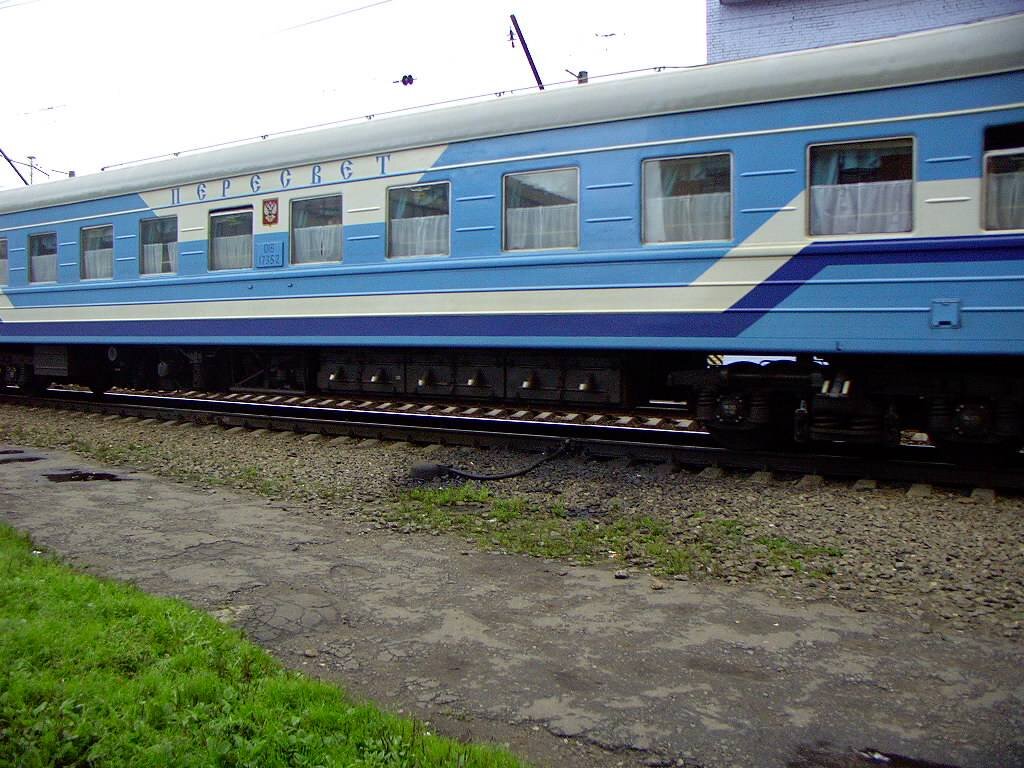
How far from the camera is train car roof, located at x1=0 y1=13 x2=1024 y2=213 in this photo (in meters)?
6.59

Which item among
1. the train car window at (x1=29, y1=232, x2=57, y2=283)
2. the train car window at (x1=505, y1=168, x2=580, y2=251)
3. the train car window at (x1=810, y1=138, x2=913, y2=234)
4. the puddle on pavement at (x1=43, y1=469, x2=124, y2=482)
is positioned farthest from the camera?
the train car window at (x1=29, y1=232, x2=57, y2=283)

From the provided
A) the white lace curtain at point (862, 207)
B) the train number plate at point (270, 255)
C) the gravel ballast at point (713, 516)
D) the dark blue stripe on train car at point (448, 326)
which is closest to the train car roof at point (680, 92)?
the white lace curtain at point (862, 207)

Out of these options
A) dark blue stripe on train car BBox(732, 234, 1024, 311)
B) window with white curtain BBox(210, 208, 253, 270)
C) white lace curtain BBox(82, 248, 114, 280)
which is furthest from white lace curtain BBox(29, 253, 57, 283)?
dark blue stripe on train car BBox(732, 234, 1024, 311)

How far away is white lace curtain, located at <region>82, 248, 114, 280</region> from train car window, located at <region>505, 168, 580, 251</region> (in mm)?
6788

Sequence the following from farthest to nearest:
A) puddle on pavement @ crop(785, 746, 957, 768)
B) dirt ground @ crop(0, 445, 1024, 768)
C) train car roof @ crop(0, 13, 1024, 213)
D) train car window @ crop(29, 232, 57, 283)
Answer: train car window @ crop(29, 232, 57, 283) → train car roof @ crop(0, 13, 1024, 213) → dirt ground @ crop(0, 445, 1024, 768) → puddle on pavement @ crop(785, 746, 957, 768)

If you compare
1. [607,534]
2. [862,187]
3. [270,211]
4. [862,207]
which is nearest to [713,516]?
[607,534]

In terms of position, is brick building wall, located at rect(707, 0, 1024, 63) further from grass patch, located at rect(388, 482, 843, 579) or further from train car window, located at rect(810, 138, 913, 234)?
grass patch, located at rect(388, 482, 843, 579)

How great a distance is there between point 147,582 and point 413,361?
533 cm

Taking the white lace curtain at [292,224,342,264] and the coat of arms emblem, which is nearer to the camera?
the white lace curtain at [292,224,342,264]

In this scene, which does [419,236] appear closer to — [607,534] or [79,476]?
[79,476]

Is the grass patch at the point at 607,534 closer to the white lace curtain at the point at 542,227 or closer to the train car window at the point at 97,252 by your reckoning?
the white lace curtain at the point at 542,227

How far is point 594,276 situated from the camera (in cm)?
810

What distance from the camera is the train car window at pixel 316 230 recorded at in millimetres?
9977

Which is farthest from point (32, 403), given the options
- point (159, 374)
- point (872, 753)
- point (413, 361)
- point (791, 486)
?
point (872, 753)
